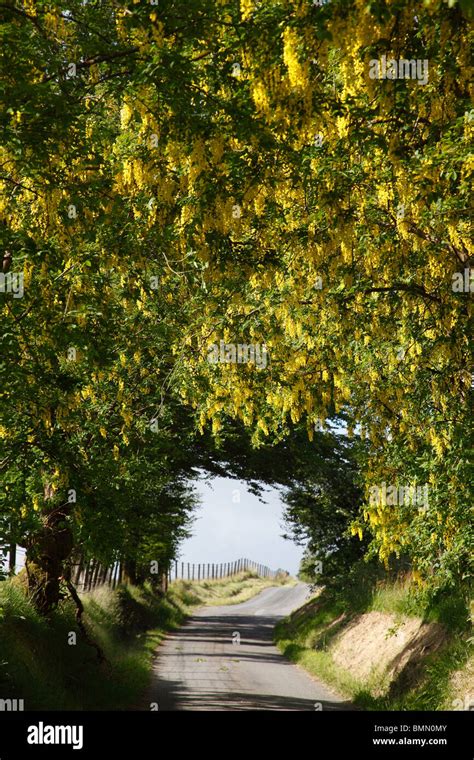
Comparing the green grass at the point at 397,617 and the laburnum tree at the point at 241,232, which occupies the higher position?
the laburnum tree at the point at 241,232

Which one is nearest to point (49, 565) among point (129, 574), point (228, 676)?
point (228, 676)

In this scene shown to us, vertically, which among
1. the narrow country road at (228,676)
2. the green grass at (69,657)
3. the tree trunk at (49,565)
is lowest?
the narrow country road at (228,676)

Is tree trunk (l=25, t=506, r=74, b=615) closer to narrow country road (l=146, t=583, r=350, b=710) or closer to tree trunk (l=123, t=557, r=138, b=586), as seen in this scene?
narrow country road (l=146, t=583, r=350, b=710)

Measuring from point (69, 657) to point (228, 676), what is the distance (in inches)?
180

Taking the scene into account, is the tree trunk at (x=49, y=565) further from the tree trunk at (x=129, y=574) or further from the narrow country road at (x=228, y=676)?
the tree trunk at (x=129, y=574)

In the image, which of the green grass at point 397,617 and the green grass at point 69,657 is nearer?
the green grass at point 69,657

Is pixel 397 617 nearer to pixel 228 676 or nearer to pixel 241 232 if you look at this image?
pixel 228 676

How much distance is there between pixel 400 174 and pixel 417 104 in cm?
75

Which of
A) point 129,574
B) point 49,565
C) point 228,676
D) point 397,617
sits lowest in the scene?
point 228,676

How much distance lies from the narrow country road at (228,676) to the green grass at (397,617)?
41 centimetres

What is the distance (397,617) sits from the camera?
1714 cm

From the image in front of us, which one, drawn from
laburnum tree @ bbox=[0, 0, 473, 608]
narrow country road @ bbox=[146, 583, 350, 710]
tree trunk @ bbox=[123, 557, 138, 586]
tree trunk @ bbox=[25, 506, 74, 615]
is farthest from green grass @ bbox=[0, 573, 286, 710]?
tree trunk @ bbox=[123, 557, 138, 586]

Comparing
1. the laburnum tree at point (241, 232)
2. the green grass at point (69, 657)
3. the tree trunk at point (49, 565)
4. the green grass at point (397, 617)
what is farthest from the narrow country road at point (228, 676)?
the laburnum tree at point (241, 232)

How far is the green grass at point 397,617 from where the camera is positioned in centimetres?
1172
